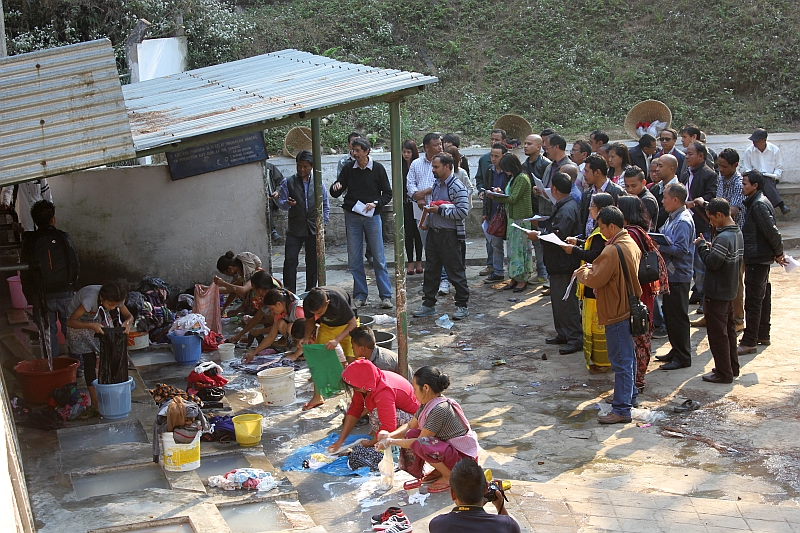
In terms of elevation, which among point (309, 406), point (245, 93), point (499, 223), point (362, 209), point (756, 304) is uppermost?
point (245, 93)

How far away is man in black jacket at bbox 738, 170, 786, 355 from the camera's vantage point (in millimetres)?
8195

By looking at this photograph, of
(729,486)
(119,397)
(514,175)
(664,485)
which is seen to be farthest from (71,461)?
(514,175)

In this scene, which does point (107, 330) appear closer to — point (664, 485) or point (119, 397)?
point (119, 397)

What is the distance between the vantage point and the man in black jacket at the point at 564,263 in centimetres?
867

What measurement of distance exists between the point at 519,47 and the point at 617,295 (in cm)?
1332

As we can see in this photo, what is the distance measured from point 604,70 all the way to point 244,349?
40.3 feet

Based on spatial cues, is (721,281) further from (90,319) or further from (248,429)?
(90,319)

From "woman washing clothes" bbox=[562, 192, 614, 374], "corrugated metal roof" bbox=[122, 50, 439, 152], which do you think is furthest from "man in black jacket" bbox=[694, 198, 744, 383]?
"corrugated metal roof" bbox=[122, 50, 439, 152]

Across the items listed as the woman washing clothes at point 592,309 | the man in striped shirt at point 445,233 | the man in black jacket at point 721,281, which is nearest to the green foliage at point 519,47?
the man in striped shirt at point 445,233

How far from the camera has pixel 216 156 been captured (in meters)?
11.3

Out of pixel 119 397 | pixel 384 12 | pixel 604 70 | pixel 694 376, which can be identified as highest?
pixel 384 12

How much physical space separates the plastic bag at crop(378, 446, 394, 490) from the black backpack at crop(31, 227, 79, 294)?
4242mm

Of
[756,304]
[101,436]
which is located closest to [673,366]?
[756,304]

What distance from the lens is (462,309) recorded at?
10.3 meters
